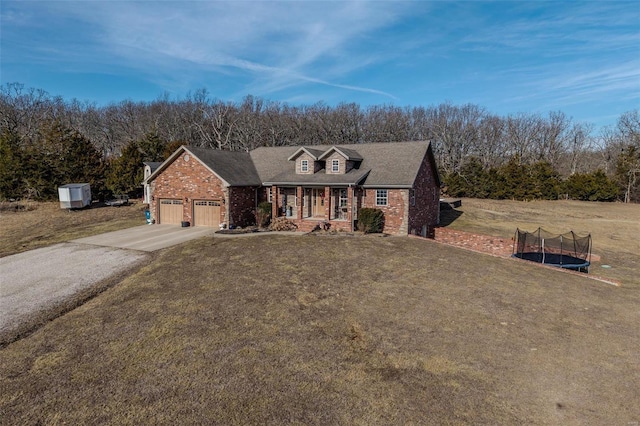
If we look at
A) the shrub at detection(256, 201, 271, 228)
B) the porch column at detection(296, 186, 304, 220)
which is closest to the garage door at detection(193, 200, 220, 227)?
the shrub at detection(256, 201, 271, 228)

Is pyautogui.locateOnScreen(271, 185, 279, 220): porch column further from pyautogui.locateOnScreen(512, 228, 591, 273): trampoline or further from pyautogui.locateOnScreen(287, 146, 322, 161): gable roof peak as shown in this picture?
pyautogui.locateOnScreen(512, 228, 591, 273): trampoline

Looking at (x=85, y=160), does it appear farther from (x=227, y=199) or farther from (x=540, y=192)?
(x=540, y=192)

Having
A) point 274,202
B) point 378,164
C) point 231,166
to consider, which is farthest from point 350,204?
point 231,166

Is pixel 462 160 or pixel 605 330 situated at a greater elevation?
pixel 462 160

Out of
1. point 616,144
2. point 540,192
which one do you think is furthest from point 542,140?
point 540,192

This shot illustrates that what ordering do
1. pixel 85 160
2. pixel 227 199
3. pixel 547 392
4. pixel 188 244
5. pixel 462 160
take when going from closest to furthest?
pixel 547 392, pixel 188 244, pixel 227 199, pixel 85 160, pixel 462 160

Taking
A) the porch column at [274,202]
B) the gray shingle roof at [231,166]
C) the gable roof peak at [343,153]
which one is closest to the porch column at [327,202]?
the gable roof peak at [343,153]

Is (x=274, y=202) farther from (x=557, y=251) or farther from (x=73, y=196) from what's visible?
(x=73, y=196)
